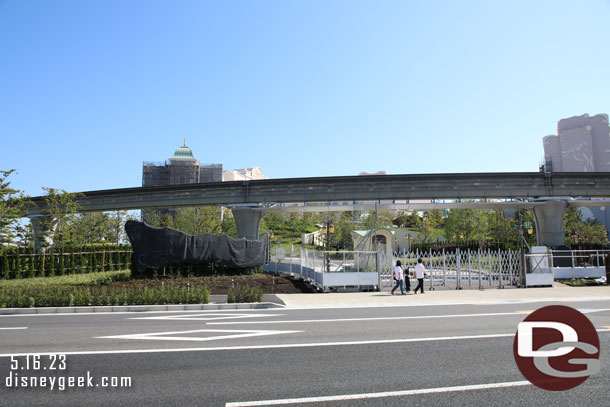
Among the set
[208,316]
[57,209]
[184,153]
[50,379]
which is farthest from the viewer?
[184,153]

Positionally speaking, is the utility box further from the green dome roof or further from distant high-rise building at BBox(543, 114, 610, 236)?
distant high-rise building at BBox(543, 114, 610, 236)

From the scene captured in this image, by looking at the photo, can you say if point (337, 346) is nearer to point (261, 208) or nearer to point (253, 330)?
point (253, 330)

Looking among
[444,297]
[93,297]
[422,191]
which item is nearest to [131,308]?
[93,297]

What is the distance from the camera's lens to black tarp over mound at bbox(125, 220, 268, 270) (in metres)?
20.9

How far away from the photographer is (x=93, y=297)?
1410 centimetres

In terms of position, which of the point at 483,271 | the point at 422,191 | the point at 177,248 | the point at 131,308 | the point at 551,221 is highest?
the point at 422,191

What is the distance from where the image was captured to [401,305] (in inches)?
582

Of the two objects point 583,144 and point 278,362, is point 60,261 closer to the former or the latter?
point 278,362

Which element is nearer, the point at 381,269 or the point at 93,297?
the point at 93,297

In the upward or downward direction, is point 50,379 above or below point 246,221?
below

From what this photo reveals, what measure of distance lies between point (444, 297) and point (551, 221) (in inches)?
1175

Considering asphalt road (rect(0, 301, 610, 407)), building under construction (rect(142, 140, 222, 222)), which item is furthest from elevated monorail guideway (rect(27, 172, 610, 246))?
building under construction (rect(142, 140, 222, 222))

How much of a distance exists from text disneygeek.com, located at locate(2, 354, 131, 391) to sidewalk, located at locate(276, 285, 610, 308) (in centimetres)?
873

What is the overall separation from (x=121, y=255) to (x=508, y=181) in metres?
38.1
